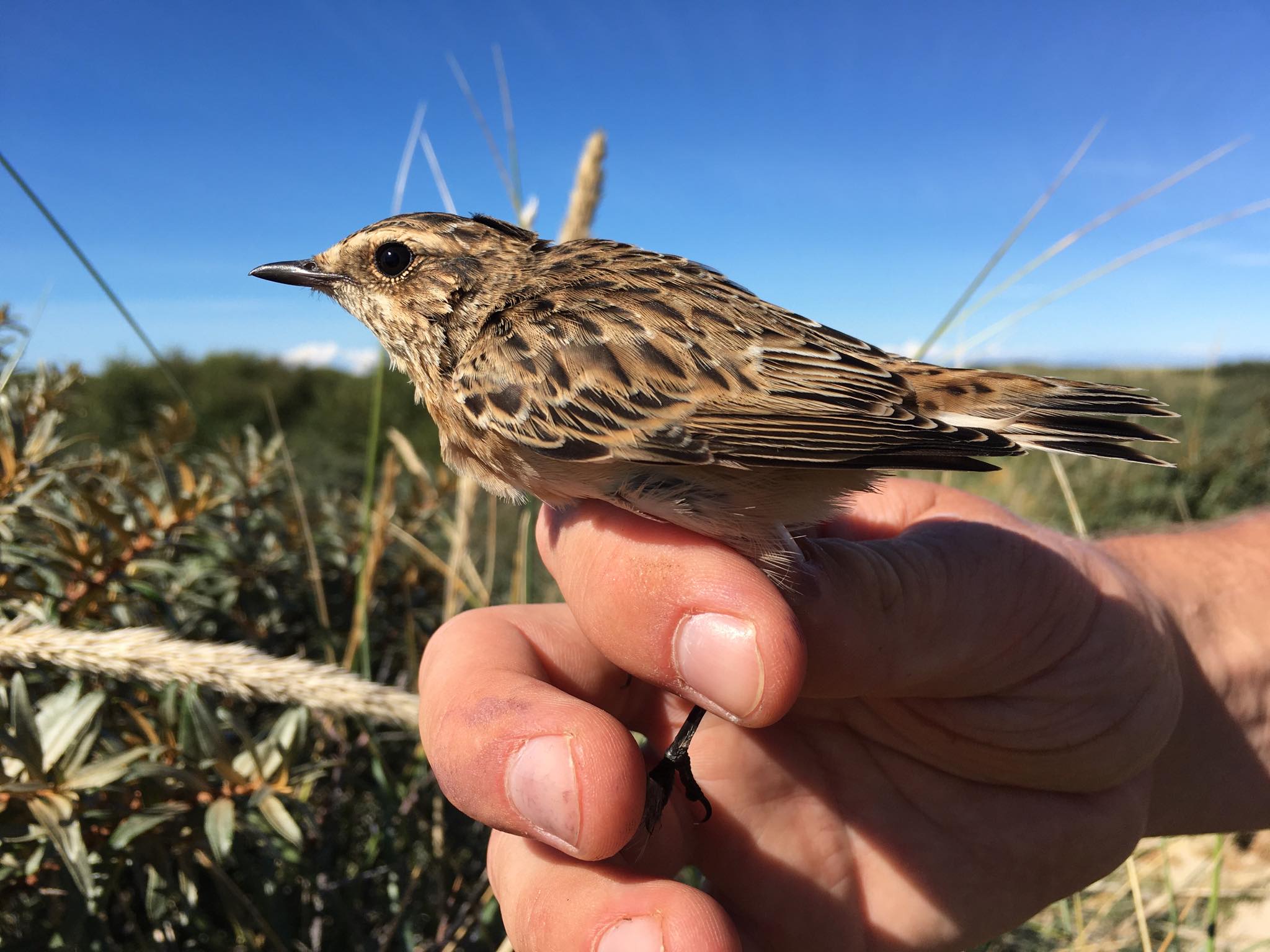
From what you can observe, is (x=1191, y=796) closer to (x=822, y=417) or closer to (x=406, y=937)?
(x=822, y=417)

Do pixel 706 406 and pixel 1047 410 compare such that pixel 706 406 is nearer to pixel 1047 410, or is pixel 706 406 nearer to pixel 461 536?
pixel 1047 410

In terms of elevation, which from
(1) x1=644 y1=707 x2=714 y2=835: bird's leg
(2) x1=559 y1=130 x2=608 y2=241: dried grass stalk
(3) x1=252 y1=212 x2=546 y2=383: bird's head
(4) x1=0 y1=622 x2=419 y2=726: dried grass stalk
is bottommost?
(1) x1=644 y1=707 x2=714 y2=835: bird's leg

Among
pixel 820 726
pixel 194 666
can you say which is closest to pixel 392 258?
pixel 194 666

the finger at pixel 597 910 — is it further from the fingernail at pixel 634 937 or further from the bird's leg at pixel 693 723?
the bird's leg at pixel 693 723

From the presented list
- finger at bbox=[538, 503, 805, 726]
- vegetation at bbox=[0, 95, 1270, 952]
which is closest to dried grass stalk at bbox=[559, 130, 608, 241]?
vegetation at bbox=[0, 95, 1270, 952]

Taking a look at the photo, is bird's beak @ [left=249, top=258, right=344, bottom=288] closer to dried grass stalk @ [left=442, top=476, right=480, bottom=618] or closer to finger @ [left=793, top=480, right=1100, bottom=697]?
dried grass stalk @ [left=442, top=476, right=480, bottom=618]

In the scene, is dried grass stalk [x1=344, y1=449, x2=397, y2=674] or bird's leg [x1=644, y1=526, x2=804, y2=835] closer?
bird's leg [x1=644, y1=526, x2=804, y2=835]

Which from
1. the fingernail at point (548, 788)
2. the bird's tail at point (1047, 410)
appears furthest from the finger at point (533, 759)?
the bird's tail at point (1047, 410)
